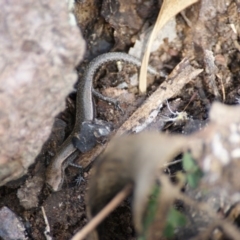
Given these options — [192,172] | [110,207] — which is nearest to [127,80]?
[192,172]

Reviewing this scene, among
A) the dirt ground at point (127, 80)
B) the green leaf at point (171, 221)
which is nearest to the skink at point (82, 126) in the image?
the dirt ground at point (127, 80)

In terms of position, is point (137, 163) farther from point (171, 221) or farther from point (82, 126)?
point (82, 126)

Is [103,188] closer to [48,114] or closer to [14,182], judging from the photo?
[48,114]

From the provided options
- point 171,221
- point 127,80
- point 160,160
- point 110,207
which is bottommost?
point 127,80

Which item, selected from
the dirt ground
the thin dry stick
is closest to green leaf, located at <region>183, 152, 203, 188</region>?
the thin dry stick

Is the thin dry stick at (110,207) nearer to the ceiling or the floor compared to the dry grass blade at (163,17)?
nearer to the ceiling

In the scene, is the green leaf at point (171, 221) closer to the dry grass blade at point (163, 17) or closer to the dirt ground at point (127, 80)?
the dirt ground at point (127, 80)
